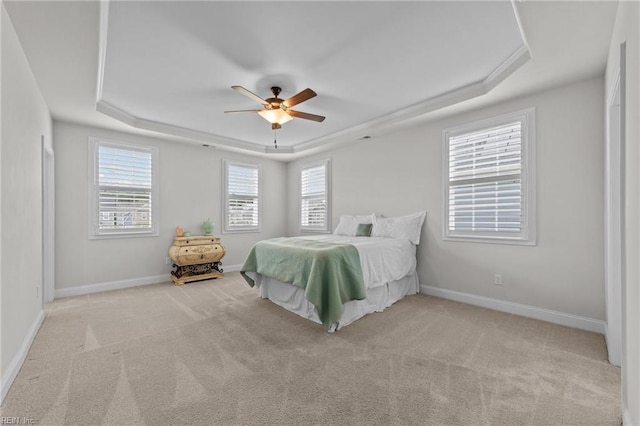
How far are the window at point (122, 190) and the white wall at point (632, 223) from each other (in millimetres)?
5706

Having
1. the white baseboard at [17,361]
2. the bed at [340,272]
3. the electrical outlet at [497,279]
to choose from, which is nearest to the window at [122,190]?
the white baseboard at [17,361]

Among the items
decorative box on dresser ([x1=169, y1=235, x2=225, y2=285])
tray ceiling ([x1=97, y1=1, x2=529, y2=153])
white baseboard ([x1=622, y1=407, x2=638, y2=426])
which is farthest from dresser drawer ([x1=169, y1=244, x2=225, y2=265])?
white baseboard ([x1=622, y1=407, x2=638, y2=426])

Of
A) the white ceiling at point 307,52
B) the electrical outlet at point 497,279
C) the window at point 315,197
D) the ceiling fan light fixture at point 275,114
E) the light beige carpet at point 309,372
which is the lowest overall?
the light beige carpet at point 309,372

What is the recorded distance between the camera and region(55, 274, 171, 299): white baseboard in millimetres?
4145

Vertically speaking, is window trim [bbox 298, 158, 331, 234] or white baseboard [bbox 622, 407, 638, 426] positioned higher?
window trim [bbox 298, 158, 331, 234]

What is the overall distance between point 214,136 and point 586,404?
5707mm

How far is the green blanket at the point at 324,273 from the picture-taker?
9.37ft

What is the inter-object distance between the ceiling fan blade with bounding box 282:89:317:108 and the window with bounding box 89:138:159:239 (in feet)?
10.3

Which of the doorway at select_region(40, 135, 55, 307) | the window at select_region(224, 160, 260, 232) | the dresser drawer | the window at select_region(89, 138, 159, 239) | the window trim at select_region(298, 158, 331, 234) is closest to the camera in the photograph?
the doorway at select_region(40, 135, 55, 307)

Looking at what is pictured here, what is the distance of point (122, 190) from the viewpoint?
466 cm

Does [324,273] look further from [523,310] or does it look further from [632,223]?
[523,310]

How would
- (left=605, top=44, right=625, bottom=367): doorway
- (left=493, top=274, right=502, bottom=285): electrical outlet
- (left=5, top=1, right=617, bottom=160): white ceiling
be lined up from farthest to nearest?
(left=493, top=274, right=502, bottom=285): electrical outlet
(left=605, top=44, right=625, bottom=367): doorway
(left=5, top=1, right=617, bottom=160): white ceiling

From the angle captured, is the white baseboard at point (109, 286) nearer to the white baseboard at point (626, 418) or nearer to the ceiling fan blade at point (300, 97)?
the ceiling fan blade at point (300, 97)

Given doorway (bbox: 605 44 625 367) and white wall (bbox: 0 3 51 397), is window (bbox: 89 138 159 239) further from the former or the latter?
doorway (bbox: 605 44 625 367)
